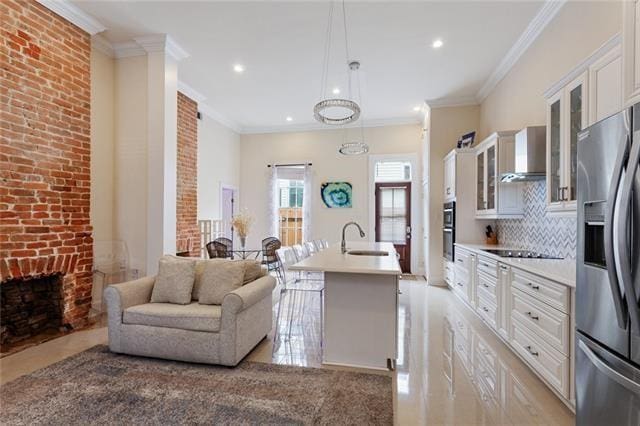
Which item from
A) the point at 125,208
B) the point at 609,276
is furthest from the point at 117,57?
the point at 609,276

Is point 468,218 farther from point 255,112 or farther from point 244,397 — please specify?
point 255,112

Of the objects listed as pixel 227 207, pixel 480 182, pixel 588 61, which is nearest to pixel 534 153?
pixel 588 61

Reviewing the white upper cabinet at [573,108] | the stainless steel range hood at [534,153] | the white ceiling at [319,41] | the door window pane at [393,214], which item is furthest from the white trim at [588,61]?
the door window pane at [393,214]

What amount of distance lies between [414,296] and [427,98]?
12.1ft

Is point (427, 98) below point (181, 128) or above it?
above

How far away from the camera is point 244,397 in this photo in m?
2.26

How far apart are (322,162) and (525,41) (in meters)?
4.61

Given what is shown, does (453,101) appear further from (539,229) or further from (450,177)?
(539,229)

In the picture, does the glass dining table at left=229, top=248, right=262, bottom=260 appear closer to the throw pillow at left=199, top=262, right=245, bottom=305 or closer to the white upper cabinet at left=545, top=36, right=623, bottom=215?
the throw pillow at left=199, top=262, right=245, bottom=305

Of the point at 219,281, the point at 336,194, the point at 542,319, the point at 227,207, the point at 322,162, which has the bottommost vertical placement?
the point at 542,319

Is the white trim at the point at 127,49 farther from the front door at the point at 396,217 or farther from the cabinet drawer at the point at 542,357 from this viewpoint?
the cabinet drawer at the point at 542,357

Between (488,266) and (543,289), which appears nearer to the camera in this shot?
(543,289)

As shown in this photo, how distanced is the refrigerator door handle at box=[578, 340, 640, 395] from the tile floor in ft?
2.48

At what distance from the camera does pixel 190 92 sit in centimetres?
580
